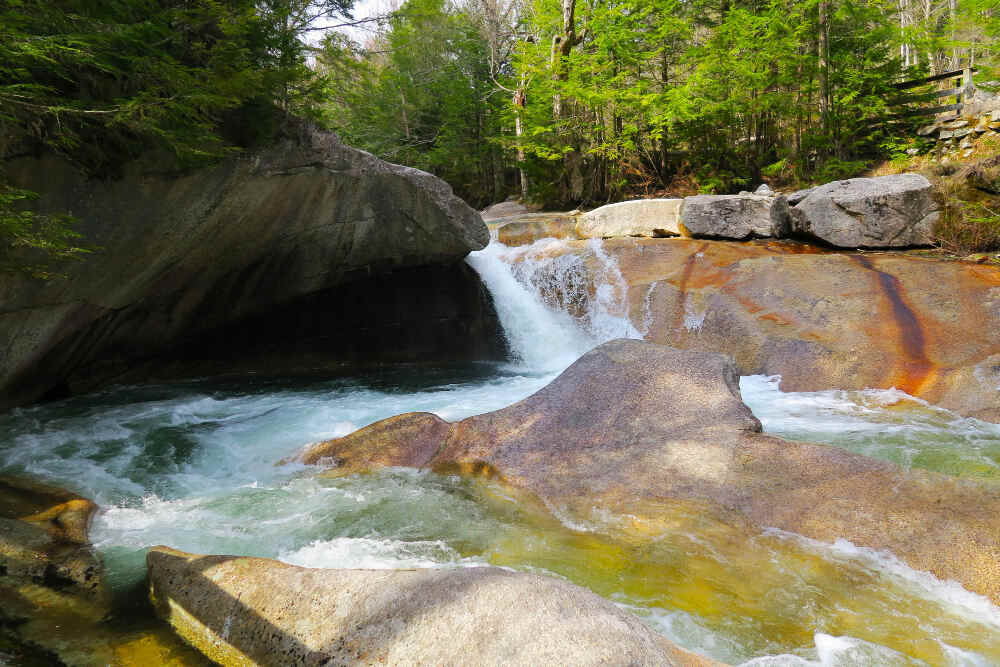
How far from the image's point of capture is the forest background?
491 cm

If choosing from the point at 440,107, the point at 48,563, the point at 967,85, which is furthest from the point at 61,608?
the point at 440,107

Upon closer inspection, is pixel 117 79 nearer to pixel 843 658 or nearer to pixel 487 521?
pixel 487 521

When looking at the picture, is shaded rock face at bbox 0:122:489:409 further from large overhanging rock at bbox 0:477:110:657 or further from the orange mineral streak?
the orange mineral streak

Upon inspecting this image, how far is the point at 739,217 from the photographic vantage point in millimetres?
10289

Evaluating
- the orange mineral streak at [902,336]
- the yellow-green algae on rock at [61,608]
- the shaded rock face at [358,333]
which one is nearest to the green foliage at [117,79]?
the yellow-green algae on rock at [61,608]

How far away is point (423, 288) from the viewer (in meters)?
10.5

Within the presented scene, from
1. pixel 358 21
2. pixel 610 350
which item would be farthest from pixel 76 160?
pixel 610 350

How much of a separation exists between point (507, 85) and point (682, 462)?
1974 cm

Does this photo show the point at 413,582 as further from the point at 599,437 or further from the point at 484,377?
the point at 484,377

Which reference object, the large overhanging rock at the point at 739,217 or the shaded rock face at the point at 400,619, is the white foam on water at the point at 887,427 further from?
the large overhanging rock at the point at 739,217

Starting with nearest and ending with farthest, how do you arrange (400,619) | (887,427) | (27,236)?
1. (400,619)
2. (27,236)
3. (887,427)

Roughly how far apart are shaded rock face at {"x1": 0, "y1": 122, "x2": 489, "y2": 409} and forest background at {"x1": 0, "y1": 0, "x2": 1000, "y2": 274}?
1.25 feet

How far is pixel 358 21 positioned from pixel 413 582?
7644mm

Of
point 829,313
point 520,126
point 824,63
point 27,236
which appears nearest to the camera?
point 27,236
